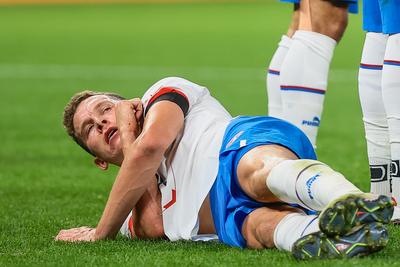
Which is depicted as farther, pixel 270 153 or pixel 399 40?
pixel 399 40

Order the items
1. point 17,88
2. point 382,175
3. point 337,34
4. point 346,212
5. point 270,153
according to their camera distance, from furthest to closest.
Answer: point 17,88
point 337,34
point 382,175
point 270,153
point 346,212

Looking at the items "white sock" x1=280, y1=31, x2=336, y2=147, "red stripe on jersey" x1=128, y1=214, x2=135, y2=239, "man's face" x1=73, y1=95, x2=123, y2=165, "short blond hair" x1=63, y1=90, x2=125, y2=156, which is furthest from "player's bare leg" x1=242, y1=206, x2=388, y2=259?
"white sock" x1=280, y1=31, x2=336, y2=147

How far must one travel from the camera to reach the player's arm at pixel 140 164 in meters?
3.24

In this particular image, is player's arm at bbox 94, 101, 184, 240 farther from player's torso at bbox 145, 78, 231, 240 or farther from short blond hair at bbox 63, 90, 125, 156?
short blond hair at bbox 63, 90, 125, 156

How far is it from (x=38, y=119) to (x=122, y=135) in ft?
14.5

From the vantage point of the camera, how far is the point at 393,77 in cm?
360

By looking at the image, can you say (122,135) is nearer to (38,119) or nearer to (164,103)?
(164,103)

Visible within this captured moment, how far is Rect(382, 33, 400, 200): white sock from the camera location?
359 centimetres

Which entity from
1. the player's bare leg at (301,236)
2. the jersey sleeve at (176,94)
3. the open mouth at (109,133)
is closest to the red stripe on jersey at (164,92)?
the jersey sleeve at (176,94)

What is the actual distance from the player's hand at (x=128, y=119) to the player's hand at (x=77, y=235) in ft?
0.98

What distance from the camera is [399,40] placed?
3596 mm

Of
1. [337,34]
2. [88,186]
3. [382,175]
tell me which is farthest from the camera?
[88,186]

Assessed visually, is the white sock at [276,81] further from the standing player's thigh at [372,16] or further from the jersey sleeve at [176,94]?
the jersey sleeve at [176,94]

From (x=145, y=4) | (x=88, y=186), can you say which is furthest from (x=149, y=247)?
(x=145, y=4)
